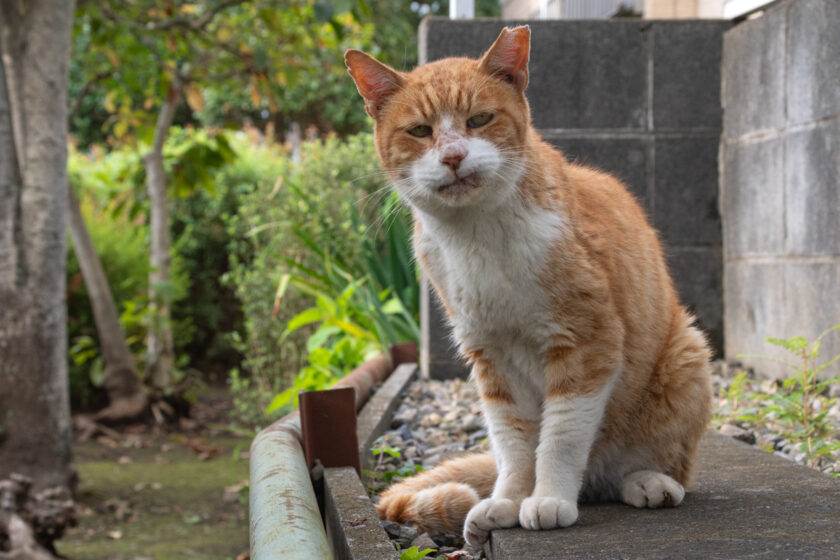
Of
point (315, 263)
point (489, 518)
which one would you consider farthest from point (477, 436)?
point (315, 263)

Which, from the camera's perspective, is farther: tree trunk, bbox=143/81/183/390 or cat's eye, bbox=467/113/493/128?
tree trunk, bbox=143/81/183/390

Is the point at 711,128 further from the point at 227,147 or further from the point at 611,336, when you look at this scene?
the point at 227,147

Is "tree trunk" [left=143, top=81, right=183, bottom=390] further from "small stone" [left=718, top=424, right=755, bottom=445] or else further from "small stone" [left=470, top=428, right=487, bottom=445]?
"small stone" [left=718, top=424, right=755, bottom=445]

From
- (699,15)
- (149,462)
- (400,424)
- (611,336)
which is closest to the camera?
(611,336)

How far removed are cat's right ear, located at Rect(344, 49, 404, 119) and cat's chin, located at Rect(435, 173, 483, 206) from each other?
37cm

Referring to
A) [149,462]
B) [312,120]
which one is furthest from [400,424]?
[312,120]

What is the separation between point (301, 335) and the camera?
580cm

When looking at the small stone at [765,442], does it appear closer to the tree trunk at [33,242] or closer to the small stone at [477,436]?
the small stone at [477,436]

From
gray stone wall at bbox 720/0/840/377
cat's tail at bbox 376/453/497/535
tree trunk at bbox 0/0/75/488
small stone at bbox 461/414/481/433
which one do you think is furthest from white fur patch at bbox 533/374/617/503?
tree trunk at bbox 0/0/75/488

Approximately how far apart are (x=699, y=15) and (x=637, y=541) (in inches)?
186

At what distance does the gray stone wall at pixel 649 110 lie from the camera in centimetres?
451

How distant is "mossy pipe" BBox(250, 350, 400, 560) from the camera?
1.34 m

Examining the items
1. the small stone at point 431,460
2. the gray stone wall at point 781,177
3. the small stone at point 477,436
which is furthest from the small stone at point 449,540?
the gray stone wall at point 781,177

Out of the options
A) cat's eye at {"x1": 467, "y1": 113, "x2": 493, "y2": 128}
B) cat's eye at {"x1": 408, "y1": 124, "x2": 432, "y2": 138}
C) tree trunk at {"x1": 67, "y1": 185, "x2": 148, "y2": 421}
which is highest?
cat's eye at {"x1": 467, "y1": 113, "x2": 493, "y2": 128}
